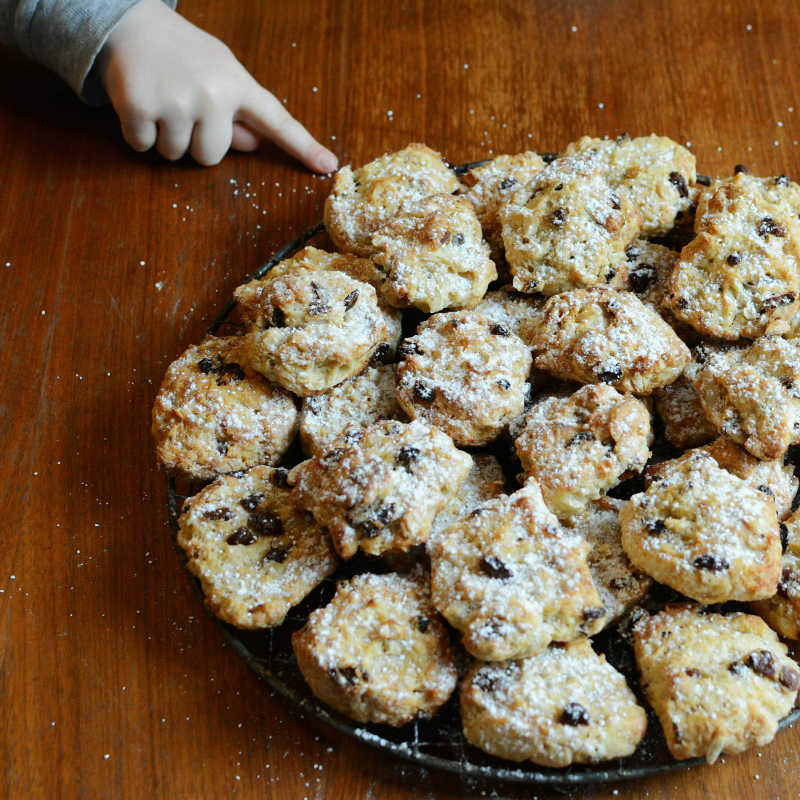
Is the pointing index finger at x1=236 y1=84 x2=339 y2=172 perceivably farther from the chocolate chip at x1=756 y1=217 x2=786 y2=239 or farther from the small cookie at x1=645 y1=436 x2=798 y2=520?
the small cookie at x1=645 y1=436 x2=798 y2=520

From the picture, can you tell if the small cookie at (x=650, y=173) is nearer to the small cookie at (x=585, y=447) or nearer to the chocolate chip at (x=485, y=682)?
the small cookie at (x=585, y=447)

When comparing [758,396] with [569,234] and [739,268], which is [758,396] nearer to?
[739,268]

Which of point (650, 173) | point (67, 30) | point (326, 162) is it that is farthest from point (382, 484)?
point (67, 30)

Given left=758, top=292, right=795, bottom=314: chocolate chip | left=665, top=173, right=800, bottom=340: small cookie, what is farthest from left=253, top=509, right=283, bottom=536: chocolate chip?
left=758, top=292, right=795, bottom=314: chocolate chip

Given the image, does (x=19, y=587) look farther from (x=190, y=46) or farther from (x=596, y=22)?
(x=596, y=22)

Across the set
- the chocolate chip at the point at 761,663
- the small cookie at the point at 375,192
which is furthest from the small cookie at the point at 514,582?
the small cookie at the point at 375,192

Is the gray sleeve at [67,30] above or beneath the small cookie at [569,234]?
above

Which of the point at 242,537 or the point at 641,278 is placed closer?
the point at 242,537
